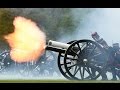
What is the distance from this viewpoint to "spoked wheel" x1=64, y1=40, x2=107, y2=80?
19688 mm

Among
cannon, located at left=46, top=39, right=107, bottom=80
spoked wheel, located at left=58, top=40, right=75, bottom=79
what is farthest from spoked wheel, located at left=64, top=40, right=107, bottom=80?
spoked wheel, located at left=58, top=40, right=75, bottom=79

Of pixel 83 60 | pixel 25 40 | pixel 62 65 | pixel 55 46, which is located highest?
pixel 25 40

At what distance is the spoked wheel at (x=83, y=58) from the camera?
19.7 meters

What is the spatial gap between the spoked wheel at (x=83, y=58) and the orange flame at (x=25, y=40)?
6.00 feet

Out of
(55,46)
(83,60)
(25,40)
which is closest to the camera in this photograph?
(83,60)

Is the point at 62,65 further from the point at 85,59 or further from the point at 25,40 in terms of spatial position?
the point at 25,40

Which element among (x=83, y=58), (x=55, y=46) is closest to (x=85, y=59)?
(x=83, y=58)

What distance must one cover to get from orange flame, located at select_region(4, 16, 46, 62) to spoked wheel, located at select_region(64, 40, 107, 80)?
1.83 meters

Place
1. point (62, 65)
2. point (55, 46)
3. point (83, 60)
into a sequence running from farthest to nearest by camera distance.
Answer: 1. point (55, 46)
2. point (62, 65)
3. point (83, 60)

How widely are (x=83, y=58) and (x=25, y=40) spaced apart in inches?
109

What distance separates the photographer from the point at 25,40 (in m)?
21.6

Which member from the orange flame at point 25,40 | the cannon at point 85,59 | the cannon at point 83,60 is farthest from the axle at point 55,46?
the orange flame at point 25,40
